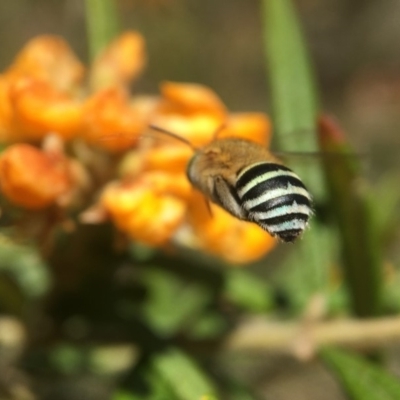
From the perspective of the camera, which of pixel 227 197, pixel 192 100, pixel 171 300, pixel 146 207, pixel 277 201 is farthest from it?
pixel 171 300

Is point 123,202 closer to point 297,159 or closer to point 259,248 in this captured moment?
point 259,248

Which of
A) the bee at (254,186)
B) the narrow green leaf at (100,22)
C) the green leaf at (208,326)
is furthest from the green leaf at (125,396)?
the narrow green leaf at (100,22)

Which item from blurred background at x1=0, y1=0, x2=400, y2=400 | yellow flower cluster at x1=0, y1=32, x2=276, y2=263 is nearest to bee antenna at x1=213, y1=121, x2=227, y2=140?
yellow flower cluster at x1=0, y1=32, x2=276, y2=263

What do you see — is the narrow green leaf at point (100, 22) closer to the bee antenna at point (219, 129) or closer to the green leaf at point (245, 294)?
the bee antenna at point (219, 129)

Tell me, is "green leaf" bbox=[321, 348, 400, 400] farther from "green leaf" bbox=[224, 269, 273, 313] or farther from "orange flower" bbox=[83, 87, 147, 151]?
"orange flower" bbox=[83, 87, 147, 151]

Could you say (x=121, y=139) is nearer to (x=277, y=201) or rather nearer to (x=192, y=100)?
(x=192, y=100)

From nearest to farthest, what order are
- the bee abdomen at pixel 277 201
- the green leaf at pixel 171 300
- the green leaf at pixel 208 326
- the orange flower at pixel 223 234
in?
the bee abdomen at pixel 277 201, the orange flower at pixel 223 234, the green leaf at pixel 208 326, the green leaf at pixel 171 300

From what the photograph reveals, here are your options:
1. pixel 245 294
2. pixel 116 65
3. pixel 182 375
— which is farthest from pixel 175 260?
pixel 116 65
